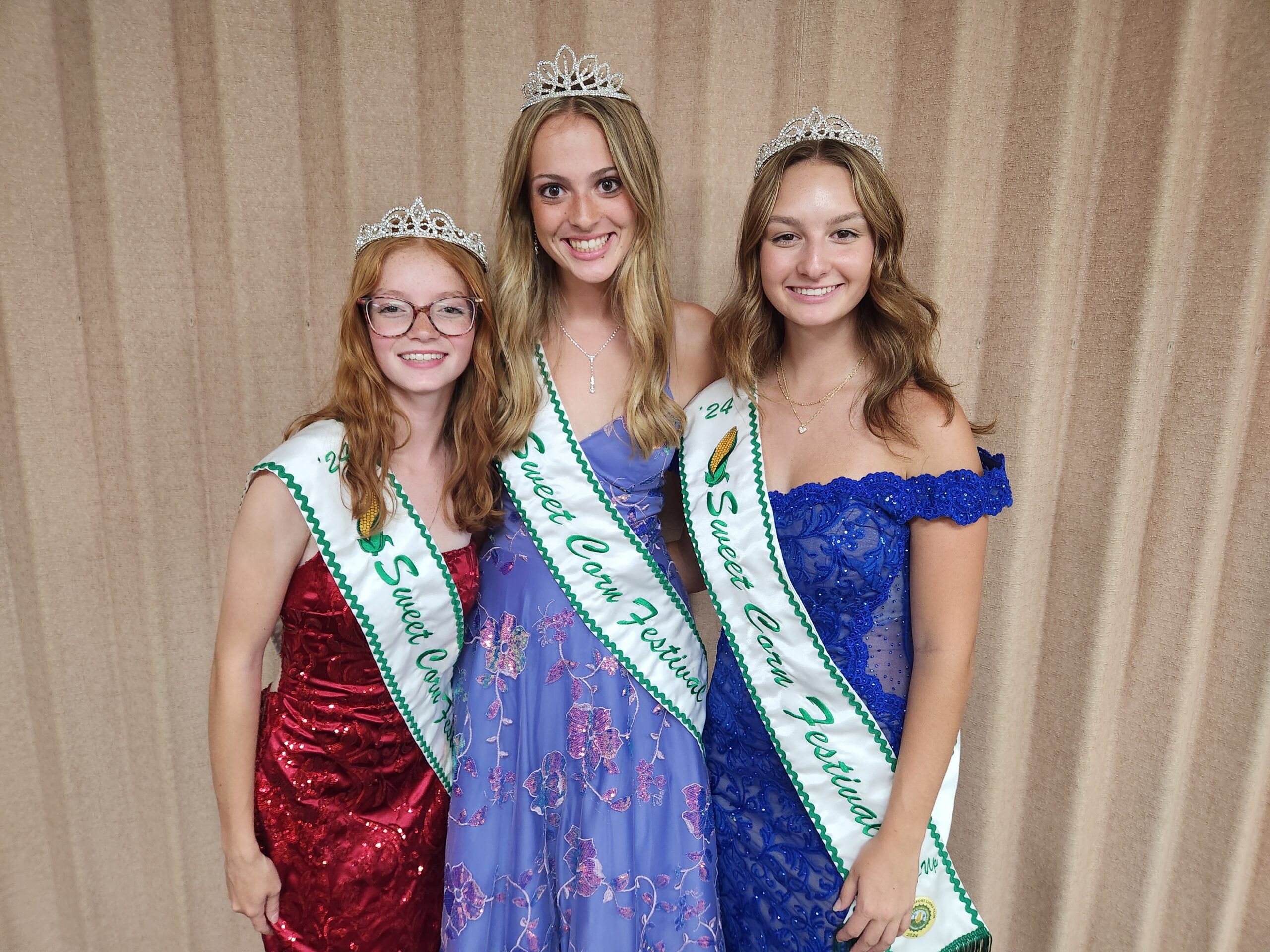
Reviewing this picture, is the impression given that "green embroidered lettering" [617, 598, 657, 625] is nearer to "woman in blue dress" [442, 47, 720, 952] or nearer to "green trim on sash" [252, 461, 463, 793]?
"woman in blue dress" [442, 47, 720, 952]

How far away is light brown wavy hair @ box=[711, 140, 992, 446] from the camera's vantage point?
1149 millimetres

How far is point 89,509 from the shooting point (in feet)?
5.75

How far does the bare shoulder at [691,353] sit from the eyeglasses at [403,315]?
409mm

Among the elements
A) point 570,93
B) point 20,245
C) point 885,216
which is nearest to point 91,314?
point 20,245

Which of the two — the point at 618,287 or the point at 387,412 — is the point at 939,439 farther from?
the point at 387,412

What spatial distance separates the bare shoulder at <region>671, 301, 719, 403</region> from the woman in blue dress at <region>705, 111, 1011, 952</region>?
209mm

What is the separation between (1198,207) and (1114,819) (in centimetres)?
128

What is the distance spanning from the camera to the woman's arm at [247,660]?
1153mm

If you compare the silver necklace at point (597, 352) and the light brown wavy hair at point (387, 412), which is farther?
the silver necklace at point (597, 352)

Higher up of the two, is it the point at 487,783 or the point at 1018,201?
the point at 1018,201

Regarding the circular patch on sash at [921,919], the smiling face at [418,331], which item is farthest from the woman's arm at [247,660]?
the circular patch on sash at [921,919]

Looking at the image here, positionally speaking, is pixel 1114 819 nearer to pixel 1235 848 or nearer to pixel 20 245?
pixel 1235 848

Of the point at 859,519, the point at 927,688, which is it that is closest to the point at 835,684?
the point at 927,688

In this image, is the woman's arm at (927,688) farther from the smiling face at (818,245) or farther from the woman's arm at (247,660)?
the woman's arm at (247,660)
